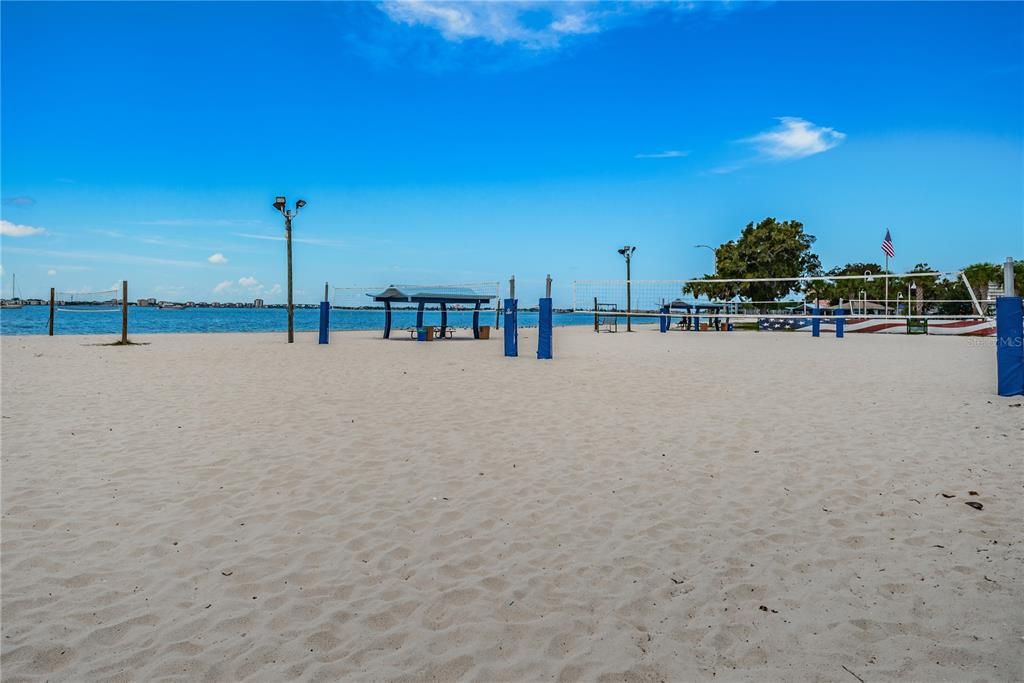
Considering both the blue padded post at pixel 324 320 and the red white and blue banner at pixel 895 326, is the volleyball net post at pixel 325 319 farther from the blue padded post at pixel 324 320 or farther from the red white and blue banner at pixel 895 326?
the red white and blue banner at pixel 895 326

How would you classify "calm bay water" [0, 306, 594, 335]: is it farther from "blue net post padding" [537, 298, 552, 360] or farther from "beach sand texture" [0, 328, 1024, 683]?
"beach sand texture" [0, 328, 1024, 683]

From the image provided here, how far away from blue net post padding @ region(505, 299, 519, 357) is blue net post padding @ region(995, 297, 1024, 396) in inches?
342

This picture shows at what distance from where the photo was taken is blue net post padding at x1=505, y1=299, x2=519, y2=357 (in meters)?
13.5

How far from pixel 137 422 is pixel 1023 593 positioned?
7.07 m

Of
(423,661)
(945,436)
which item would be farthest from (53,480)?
(945,436)

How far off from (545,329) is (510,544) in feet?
34.3

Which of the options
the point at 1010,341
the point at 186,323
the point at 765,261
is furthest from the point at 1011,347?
the point at 186,323

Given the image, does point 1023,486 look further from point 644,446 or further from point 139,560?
point 139,560

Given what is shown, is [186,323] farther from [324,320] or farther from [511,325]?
[511,325]

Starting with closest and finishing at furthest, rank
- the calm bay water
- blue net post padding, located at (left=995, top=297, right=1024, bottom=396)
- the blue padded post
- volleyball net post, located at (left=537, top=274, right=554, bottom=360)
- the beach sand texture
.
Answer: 1. the beach sand texture
2. blue net post padding, located at (left=995, top=297, right=1024, bottom=396)
3. volleyball net post, located at (left=537, top=274, right=554, bottom=360)
4. the blue padded post
5. the calm bay water

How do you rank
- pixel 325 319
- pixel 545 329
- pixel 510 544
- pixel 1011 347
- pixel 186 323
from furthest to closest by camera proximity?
pixel 186 323, pixel 325 319, pixel 545 329, pixel 1011 347, pixel 510 544

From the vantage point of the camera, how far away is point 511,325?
13703 millimetres

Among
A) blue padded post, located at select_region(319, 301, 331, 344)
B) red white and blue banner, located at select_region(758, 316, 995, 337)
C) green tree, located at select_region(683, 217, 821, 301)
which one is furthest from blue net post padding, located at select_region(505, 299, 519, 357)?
green tree, located at select_region(683, 217, 821, 301)

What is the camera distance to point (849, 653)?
2172 millimetres
